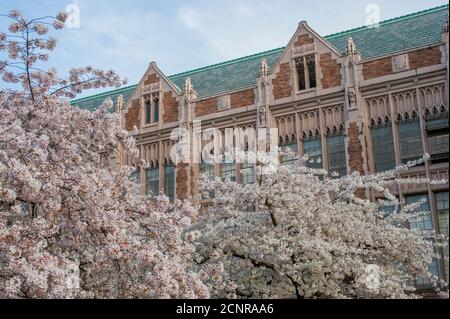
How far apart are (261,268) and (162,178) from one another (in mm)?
13560

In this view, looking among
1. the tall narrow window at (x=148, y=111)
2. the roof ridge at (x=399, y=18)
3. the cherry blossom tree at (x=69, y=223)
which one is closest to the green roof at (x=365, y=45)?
the roof ridge at (x=399, y=18)

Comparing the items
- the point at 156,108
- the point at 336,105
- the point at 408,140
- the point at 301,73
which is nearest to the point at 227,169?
the point at 301,73

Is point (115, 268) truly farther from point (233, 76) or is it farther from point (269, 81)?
point (233, 76)

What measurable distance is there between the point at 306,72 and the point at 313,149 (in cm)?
340

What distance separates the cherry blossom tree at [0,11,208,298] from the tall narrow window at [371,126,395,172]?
39.9 ft

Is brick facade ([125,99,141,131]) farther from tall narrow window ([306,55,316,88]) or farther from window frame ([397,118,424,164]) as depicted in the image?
window frame ([397,118,424,164])

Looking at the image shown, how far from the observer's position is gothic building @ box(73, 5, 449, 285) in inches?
858

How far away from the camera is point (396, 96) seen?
894 inches

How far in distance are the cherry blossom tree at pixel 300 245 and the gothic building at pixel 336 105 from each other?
575 centimetres

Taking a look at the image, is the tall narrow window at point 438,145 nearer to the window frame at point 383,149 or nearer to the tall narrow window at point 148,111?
the window frame at point 383,149

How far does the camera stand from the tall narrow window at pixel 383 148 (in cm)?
2210

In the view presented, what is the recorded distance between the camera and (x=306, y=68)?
81.7ft
